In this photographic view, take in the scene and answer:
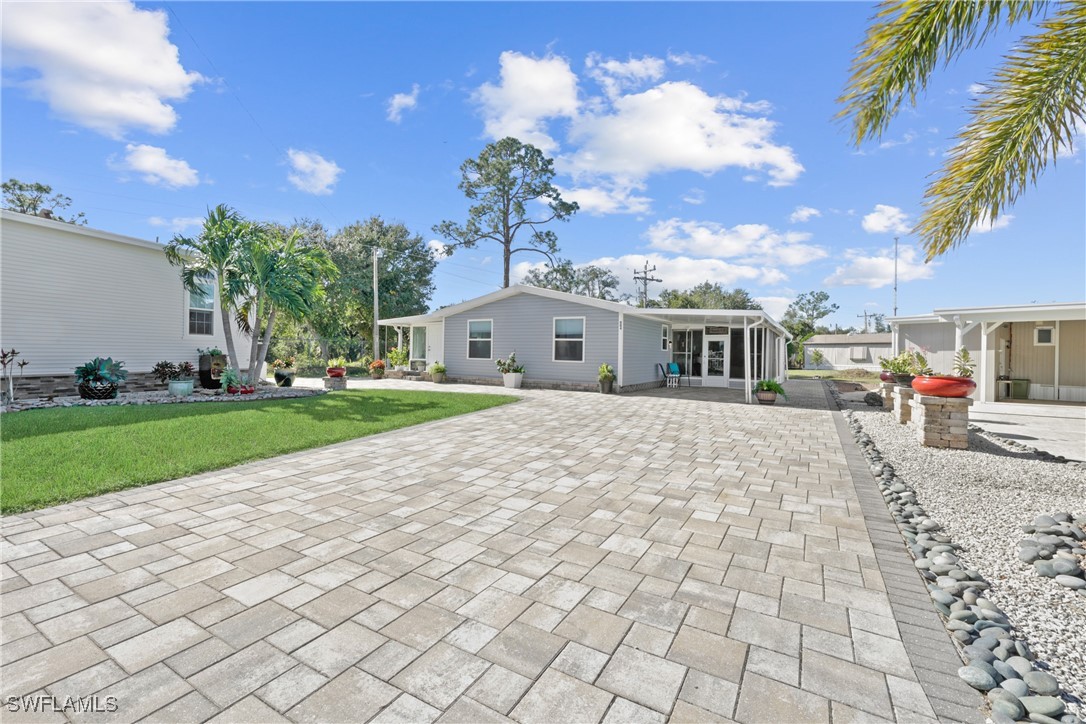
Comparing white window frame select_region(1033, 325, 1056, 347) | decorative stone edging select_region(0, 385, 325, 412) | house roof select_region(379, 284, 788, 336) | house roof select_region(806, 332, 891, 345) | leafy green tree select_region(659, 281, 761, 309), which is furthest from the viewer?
leafy green tree select_region(659, 281, 761, 309)

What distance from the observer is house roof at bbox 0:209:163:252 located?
834 cm

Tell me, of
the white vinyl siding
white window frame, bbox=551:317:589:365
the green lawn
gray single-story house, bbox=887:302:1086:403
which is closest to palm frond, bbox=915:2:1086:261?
the green lawn

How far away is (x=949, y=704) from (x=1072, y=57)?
4.27 metres

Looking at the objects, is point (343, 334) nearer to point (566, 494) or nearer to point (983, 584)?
point (566, 494)

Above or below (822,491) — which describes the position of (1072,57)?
above

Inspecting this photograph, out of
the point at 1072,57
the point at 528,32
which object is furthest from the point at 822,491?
the point at 528,32

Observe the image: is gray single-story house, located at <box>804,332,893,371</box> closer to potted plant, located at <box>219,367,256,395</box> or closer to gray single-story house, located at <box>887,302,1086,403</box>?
gray single-story house, located at <box>887,302,1086,403</box>

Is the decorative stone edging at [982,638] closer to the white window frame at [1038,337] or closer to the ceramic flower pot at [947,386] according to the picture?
the ceramic flower pot at [947,386]

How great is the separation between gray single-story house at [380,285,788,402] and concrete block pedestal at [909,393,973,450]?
5564 millimetres

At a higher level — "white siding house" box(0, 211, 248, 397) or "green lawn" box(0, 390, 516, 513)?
"white siding house" box(0, 211, 248, 397)

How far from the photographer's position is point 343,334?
1048 inches

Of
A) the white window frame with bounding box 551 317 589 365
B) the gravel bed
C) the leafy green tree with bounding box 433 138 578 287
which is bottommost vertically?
the gravel bed

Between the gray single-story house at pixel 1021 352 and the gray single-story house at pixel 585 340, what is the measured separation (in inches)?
196

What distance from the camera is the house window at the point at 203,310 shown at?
11.5 meters
